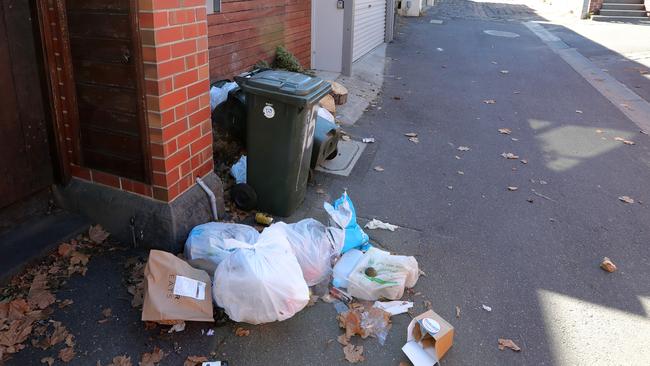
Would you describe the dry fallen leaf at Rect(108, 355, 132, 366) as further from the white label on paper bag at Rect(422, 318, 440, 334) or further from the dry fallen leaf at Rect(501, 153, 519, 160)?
the dry fallen leaf at Rect(501, 153, 519, 160)

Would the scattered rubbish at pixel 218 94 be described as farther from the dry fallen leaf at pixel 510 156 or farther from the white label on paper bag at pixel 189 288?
the dry fallen leaf at pixel 510 156

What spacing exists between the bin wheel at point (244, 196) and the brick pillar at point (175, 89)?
0.52m

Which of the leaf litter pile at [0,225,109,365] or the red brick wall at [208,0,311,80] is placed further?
the red brick wall at [208,0,311,80]

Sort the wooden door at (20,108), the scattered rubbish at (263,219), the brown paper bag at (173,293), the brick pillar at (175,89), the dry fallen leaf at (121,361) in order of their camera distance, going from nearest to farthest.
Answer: the dry fallen leaf at (121,361) < the brown paper bag at (173,293) < the brick pillar at (175,89) < the wooden door at (20,108) < the scattered rubbish at (263,219)

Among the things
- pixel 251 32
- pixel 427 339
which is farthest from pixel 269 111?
pixel 251 32

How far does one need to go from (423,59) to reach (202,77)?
8997 millimetres

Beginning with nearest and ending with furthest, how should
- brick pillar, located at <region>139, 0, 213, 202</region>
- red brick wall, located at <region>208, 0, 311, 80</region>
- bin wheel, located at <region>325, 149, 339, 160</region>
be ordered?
1. brick pillar, located at <region>139, 0, 213, 202</region>
2. bin wheel, located at <region>325, 149, 339, 160</region>
3. red brick wall, located at <region>208, 0, 311, 80</region>

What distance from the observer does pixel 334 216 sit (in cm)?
373

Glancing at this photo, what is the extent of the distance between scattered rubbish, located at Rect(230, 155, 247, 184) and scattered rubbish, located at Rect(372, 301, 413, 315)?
180cm

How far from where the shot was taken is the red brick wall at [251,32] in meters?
5.69

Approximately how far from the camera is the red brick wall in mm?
5691

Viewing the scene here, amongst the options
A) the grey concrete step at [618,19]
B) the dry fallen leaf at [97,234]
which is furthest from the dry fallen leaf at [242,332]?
the grey concrete step at [618,19]

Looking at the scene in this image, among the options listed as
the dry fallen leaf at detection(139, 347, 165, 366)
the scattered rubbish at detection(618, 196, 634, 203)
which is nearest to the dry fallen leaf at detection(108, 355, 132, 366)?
the dry fallen leaf at detection(139, 347, 165, 366)

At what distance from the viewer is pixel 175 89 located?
10.7 ft
